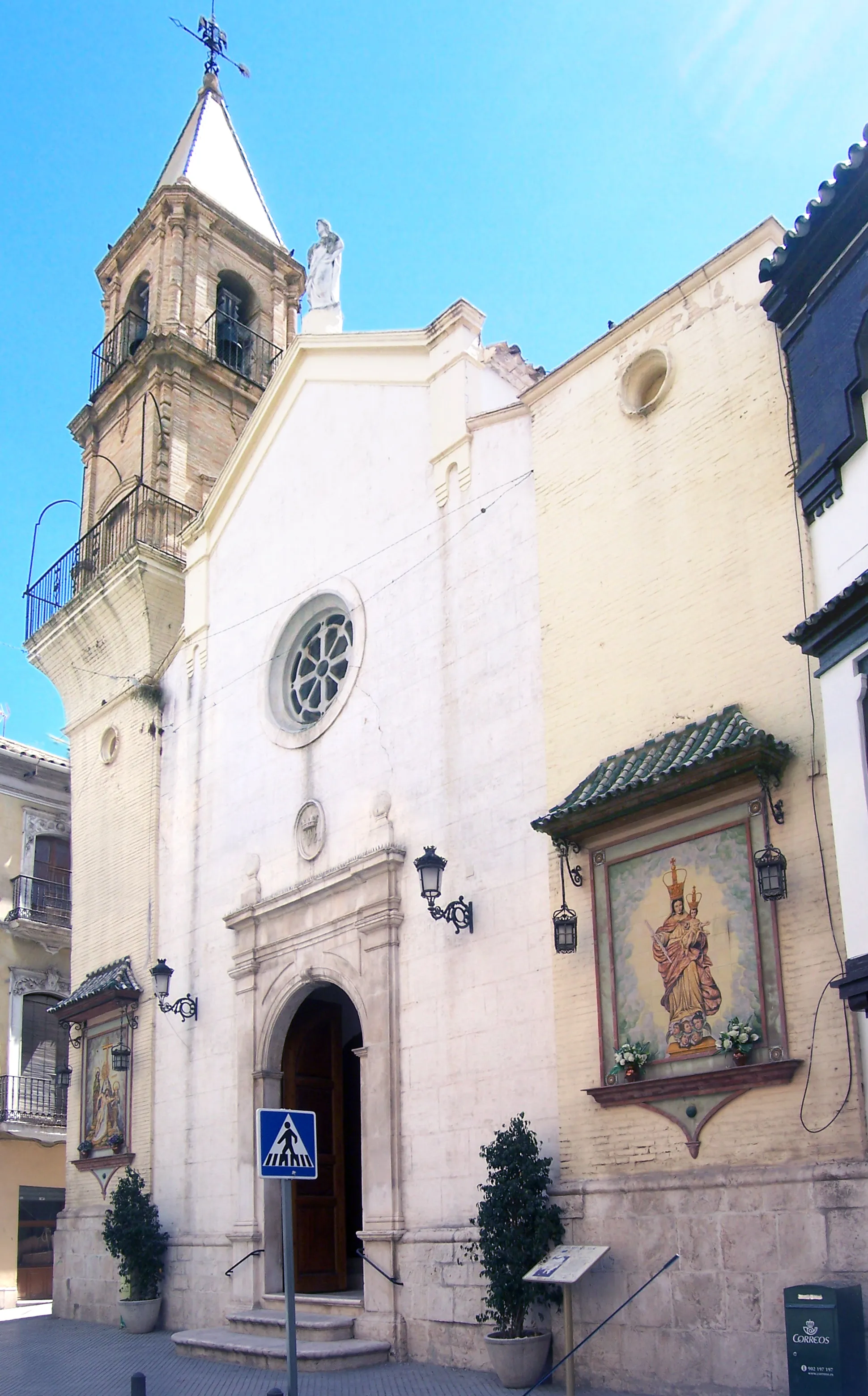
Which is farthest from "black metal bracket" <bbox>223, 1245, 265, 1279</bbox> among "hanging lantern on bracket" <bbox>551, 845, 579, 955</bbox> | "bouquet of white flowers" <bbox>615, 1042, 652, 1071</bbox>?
"bouquet of white flowers" <bbox>615, 1042, 652, 1071</bbox>

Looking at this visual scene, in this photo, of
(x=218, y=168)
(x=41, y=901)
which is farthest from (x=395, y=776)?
(x=218, y=168)

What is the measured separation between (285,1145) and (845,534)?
20.3 ft

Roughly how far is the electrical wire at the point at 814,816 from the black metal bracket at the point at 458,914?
14.7 feet

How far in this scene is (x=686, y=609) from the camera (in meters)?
12.2

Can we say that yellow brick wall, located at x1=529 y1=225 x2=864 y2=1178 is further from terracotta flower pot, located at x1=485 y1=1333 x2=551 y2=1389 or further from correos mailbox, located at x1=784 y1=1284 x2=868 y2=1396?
terracotta flower pot, located at x1=485 y1=1333 x2=551 y2=1389

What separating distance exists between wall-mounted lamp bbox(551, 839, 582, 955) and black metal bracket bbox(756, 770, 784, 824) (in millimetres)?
2321

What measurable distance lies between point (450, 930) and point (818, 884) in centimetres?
492

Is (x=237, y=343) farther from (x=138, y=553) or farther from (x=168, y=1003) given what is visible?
(x=168, y=1003)

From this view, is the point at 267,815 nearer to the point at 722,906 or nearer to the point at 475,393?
the point at 475,393

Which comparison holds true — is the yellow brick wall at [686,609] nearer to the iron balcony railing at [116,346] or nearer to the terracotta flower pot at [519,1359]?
the terracotta flower pot at [519,1359]

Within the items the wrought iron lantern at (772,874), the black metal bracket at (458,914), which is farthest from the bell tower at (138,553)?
the wrought iron lantern at (772,874)

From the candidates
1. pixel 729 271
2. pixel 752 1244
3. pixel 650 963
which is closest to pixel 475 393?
pixel 729 271

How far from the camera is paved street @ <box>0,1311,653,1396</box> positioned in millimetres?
11945

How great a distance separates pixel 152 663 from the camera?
22.0 meters
